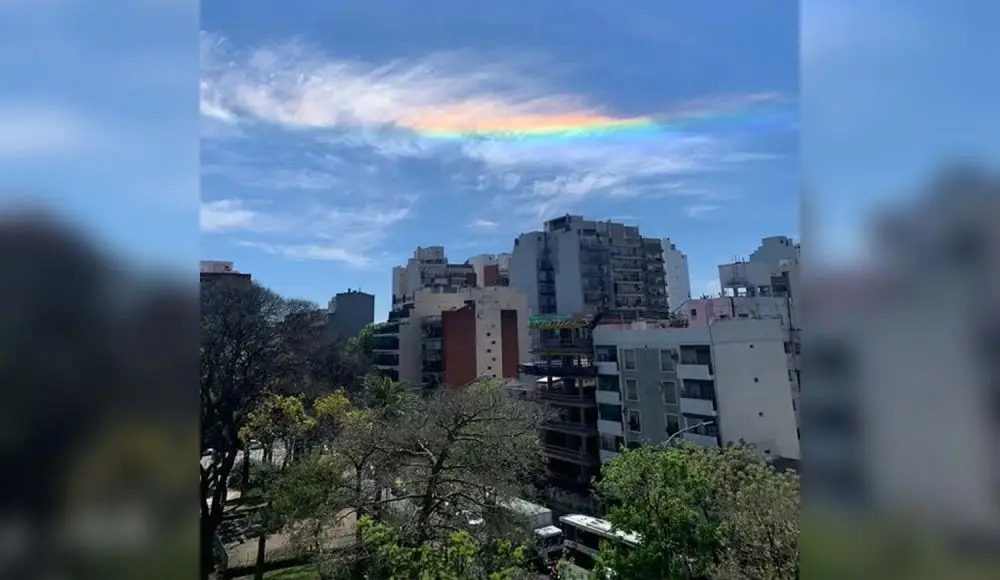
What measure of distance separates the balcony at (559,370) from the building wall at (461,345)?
3.38 meters

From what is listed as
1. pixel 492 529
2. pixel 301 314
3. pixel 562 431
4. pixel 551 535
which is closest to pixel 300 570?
pixel 492 529

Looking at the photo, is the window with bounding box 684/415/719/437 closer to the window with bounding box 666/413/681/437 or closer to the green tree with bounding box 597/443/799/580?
the window with bounding box 666/413/681/437

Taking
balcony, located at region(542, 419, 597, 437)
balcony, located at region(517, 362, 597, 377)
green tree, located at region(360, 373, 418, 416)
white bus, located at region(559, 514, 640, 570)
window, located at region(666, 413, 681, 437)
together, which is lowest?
white bus, located at region(559, 514, 640, 570)

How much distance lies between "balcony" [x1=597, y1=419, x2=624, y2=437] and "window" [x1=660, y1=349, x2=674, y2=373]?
140cm

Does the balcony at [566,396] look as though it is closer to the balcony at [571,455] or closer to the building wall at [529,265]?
the balcony at [571,455]

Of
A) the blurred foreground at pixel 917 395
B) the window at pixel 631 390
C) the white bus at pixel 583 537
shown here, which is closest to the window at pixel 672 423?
the window at pixel 631 390

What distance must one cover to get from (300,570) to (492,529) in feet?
7.14

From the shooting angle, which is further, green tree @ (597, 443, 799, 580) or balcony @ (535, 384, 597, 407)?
balcony @ (535, 384, 597, 407)

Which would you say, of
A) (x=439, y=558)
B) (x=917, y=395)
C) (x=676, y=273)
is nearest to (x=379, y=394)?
(x=439, y=558)

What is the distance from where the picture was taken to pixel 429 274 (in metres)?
24.6

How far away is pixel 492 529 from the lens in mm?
4402

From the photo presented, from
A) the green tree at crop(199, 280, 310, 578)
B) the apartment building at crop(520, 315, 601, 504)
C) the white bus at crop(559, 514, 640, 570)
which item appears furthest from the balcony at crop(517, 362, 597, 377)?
the green tree at crop(199, 280, 310, 578)

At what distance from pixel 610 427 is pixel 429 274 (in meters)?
15.2

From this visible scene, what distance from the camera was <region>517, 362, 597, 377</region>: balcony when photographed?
11.0m
